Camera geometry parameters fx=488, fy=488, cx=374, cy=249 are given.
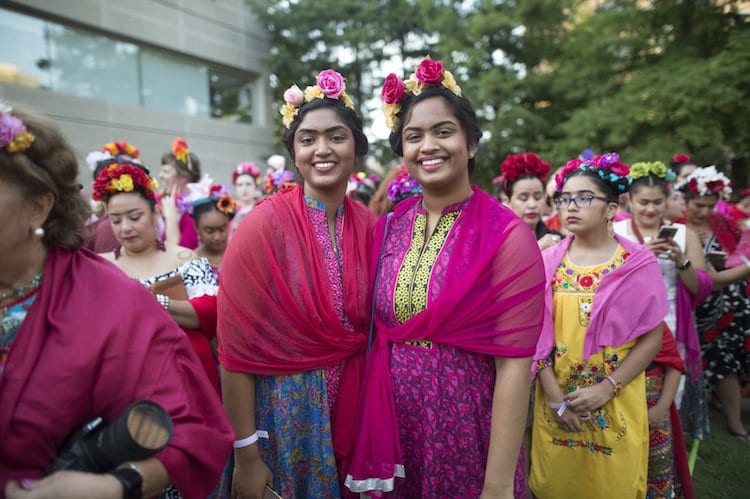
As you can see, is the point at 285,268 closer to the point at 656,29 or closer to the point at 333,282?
the point at 333,282

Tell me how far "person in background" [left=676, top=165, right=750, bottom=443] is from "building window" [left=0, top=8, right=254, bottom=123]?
38.4 ft

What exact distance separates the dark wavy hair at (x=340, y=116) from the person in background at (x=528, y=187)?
1.78 metres

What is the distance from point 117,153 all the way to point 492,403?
4.84 metres

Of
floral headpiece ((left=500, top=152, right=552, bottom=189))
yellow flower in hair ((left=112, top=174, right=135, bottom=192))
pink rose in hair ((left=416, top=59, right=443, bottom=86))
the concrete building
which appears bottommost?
yellow flower in hair ((left=112, top=174, right=135, bottom=192))

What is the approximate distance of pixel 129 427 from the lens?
121cm

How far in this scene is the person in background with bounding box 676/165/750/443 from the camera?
436cm

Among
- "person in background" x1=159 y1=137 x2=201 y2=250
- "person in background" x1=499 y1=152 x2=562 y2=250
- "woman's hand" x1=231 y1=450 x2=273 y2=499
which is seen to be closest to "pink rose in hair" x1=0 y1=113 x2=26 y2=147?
"woman's hand" x1=231 y1=450 x2=273 y2=499

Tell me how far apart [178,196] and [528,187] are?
3356mm

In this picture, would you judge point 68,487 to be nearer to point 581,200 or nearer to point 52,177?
point 52,177

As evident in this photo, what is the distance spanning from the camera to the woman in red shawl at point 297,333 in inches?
78.4

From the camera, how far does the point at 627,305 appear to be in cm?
246

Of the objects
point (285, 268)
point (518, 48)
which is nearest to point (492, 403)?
point (285, 268)

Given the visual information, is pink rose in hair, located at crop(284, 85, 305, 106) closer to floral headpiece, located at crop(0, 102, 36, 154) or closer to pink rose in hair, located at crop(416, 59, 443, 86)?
pink rose in hair, located at crop(416, 59, 443, 86)

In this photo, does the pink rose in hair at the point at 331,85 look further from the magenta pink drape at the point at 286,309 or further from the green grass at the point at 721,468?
the green grass at the point at 721,468
